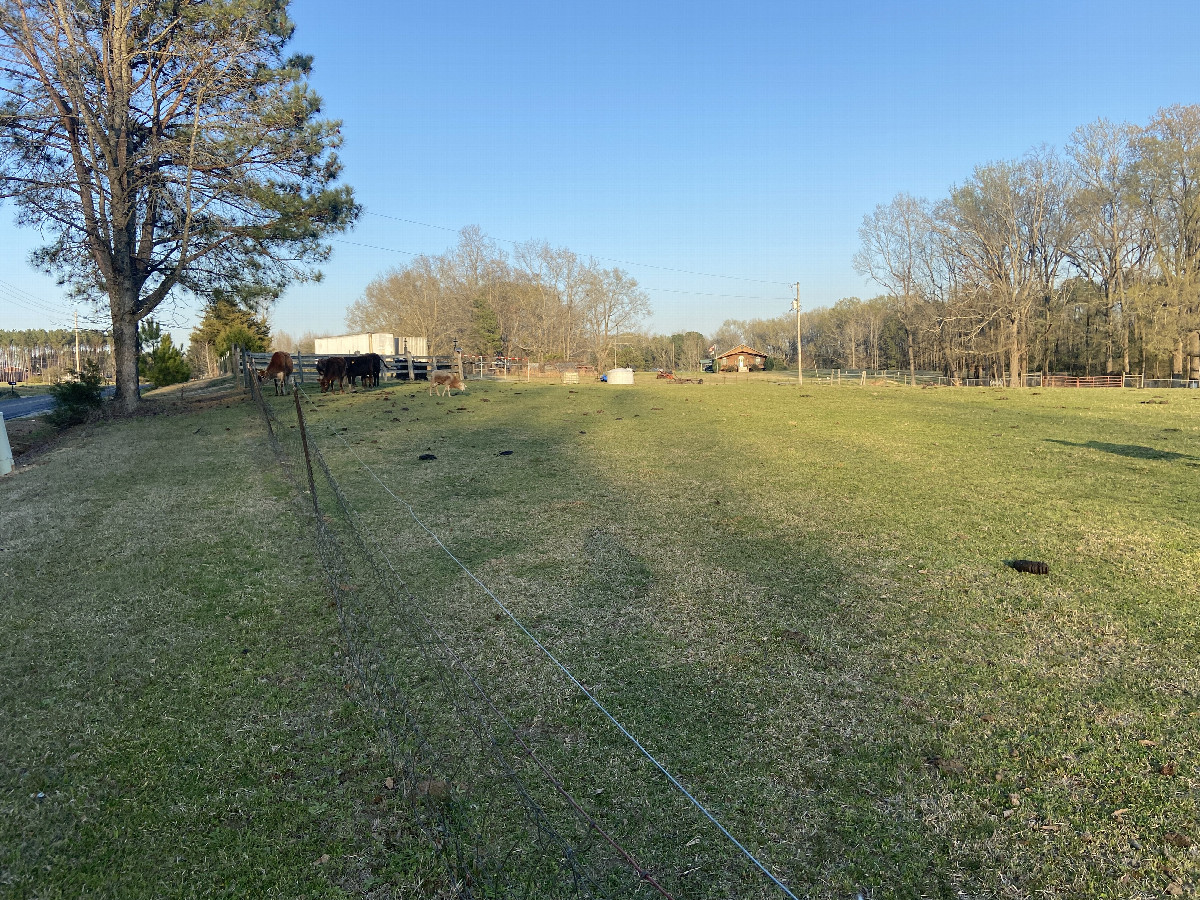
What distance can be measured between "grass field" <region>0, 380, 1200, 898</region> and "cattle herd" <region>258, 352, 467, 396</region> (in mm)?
13772

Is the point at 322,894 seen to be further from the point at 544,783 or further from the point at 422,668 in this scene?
the point at 422,668

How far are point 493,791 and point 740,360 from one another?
87.0 metres

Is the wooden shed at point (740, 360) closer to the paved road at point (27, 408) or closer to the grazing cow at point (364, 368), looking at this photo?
the grazing cow at point (364, 368)

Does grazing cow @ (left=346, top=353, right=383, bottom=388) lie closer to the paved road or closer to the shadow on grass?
the paved road

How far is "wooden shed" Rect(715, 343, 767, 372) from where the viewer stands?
8675 cm

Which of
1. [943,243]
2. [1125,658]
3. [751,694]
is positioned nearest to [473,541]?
[751,694]

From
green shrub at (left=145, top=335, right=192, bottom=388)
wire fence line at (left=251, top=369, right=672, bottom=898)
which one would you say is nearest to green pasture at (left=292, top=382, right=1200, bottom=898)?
wire fence line at (left=251, top=369, right=672, bottom=898)

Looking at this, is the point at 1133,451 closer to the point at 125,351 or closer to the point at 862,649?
the point at 862,649

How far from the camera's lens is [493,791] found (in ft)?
8.60

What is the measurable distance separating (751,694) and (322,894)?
6.69ft

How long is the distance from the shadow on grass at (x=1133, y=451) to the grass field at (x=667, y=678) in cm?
44

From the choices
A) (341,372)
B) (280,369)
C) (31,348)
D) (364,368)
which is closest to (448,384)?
A: (364,368)

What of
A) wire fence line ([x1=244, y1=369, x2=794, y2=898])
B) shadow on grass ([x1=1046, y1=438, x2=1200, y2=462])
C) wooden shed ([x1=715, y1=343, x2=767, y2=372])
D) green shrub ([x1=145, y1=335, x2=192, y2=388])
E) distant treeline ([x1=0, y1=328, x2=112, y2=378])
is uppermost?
distant treeline ([x1=0, y1=328, x2=112, y2=378])

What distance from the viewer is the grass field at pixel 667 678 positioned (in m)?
2.29
